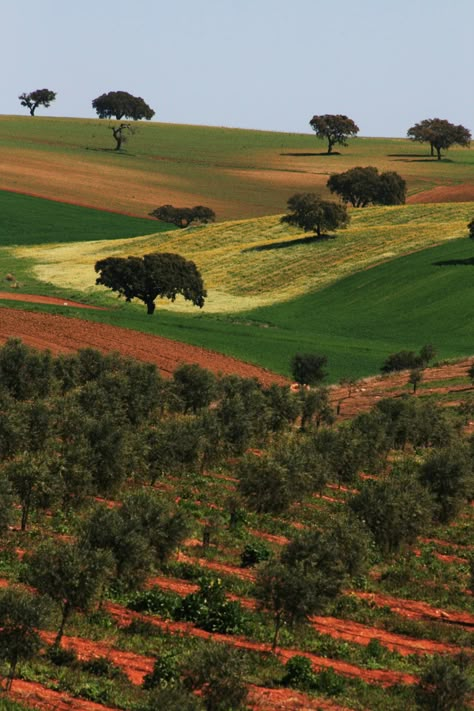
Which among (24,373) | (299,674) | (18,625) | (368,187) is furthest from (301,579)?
(368,187)

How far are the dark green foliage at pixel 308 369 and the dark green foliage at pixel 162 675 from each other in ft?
200

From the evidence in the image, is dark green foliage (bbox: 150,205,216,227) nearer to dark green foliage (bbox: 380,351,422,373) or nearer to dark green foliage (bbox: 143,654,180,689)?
dark green foliage (bbox: 380,351,422,373)

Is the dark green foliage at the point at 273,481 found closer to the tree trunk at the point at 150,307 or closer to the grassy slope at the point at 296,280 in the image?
the grassy slope at the point at 296,280

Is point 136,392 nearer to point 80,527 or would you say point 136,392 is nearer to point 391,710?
point 80,527

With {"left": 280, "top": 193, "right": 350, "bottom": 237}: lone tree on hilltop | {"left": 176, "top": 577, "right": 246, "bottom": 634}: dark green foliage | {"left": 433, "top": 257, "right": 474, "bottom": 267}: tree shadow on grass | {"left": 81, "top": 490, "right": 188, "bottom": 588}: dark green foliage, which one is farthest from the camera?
{"left": 280, "top": 193, "right": 350, "bottom": 237}: lone tree on hilltop

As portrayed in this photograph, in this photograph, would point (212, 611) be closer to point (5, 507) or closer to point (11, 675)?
point (5, 507)

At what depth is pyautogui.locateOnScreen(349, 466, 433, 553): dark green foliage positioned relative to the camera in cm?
4941

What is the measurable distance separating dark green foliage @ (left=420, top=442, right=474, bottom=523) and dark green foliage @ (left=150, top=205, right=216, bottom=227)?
127 metres

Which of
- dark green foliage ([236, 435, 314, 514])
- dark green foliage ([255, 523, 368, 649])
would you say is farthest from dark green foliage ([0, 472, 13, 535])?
dark green foliage ([236, 435, 314, 514])

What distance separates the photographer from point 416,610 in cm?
4309

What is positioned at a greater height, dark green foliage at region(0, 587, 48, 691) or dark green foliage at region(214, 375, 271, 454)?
dark green foliage at region(0, 587, 48, 691)

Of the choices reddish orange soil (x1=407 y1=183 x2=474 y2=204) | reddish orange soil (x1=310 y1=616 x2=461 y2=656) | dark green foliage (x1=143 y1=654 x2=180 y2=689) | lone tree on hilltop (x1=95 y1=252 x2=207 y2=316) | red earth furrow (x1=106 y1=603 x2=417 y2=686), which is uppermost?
reddish orange soil (x1=407 y1=183 x2=474 y2=204)

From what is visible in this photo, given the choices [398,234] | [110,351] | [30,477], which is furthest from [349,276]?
[30,477]

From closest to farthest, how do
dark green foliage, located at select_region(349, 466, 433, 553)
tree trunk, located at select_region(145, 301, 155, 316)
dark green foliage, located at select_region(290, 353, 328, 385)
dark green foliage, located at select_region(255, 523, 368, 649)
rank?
1. dark green foliage, located at select_region(255, 523, 368, 649)
2. dark green foliage, located at select_region(349, 466, 433, 553)
3. dark green foliage, located at select_region(290, 353, 328, 385)
4. tree trunk, located at select_region(145, 301, 155, 316)
